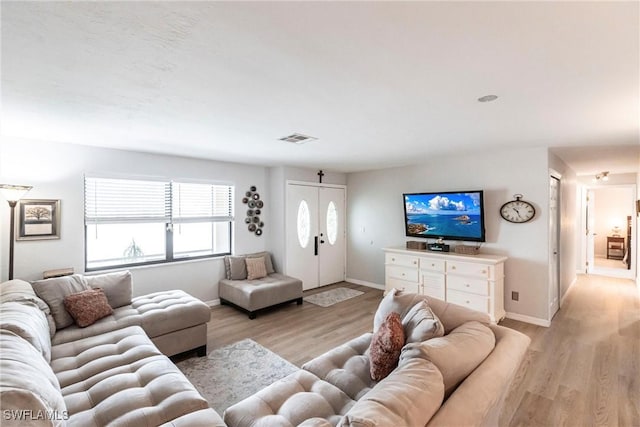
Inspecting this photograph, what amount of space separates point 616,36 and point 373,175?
4.52 metres

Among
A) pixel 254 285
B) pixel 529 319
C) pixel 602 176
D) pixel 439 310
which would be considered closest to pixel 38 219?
pixel 254 285

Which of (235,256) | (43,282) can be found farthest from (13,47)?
(235,256)

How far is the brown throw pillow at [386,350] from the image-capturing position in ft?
5.73

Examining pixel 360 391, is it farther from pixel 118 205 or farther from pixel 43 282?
pixel 118 205

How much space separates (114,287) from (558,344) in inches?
195

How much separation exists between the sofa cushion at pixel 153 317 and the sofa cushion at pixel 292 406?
1.69m

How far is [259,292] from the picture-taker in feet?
13.8

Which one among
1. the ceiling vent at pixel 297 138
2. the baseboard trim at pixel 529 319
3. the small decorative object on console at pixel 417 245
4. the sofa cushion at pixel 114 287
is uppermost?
the ceiling vent at pixel 297 138

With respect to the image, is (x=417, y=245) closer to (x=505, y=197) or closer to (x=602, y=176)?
(x=505, y=197)

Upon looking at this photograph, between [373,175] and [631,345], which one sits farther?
[373,175]

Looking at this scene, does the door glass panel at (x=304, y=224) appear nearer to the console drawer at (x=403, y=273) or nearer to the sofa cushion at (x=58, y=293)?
the console drawer at (x=403, y=273)

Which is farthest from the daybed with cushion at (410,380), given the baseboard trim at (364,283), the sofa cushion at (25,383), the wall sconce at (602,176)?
the wall sconce at (602,176)

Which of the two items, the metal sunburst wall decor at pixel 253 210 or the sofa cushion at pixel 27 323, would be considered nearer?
the sofa cushion at pixel 27 323

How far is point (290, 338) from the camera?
3527 millimetres
